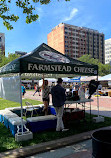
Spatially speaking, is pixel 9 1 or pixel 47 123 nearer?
pixel 47 123

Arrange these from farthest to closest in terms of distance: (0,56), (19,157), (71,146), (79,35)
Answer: (79,35), (0,56), (71,146), (19,157)

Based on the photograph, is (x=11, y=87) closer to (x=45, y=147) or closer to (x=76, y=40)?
(x=45, y=147)

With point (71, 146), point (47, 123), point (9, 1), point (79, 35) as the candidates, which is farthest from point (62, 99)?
point (79, 35)

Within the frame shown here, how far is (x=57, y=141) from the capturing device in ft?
14.7

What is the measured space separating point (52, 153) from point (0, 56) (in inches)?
1638

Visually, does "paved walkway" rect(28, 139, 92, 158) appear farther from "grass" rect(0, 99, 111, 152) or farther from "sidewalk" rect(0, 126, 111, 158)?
"grass" rect(0, 99, 111, 152)

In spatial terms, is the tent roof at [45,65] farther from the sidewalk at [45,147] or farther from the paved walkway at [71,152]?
the paved walkway at [71,152]

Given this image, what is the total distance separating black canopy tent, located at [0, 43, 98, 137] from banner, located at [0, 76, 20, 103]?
1.10ft

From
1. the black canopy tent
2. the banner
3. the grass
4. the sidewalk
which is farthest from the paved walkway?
the black canopy tent

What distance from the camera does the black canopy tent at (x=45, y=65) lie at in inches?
180

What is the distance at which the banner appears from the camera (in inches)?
193

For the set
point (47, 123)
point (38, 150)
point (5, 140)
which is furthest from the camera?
point (47, 123)

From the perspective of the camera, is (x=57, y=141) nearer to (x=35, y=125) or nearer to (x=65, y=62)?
(x=35, y=125)

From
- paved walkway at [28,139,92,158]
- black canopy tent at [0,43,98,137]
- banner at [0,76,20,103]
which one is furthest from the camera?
banner at [0,76,20,103]
